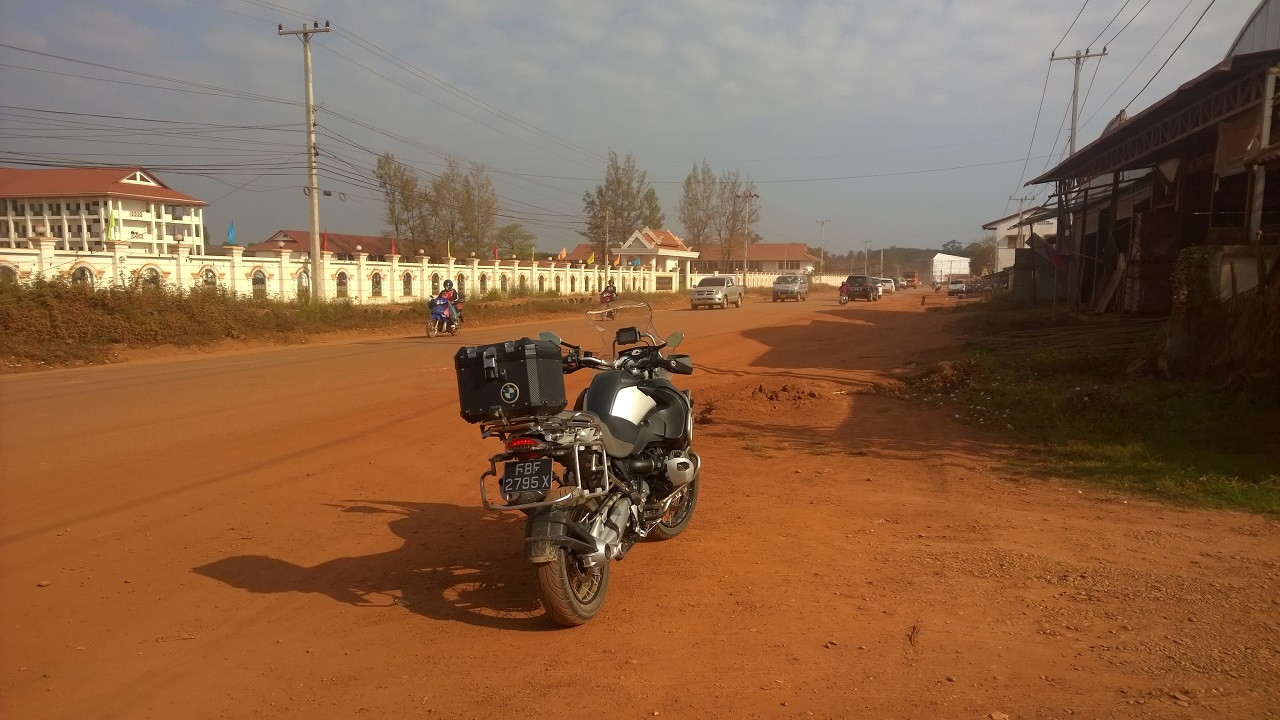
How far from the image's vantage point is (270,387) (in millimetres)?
12461

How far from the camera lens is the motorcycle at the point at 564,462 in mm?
3895

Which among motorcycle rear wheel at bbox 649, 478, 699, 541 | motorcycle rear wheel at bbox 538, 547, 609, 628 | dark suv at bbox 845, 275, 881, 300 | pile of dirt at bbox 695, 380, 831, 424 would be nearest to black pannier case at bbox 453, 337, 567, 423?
motorcycle rear wheel at bbox 538, 547, 609, 628

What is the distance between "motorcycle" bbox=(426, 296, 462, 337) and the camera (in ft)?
74.7

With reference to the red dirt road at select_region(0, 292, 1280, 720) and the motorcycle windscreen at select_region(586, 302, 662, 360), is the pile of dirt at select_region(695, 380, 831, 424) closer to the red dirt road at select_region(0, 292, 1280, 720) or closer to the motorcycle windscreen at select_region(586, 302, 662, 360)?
the red dirt road at select_region(0, 292, 1280, 720)

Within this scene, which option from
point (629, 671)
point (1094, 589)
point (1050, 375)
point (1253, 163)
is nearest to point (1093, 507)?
point (1094, 589)

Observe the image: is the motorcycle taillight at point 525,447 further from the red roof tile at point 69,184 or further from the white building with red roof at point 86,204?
the red roof tile at point 69,184

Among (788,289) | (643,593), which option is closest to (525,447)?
(643,593)

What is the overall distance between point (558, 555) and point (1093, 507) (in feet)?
13.7

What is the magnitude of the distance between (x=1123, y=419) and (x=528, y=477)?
6.67 m

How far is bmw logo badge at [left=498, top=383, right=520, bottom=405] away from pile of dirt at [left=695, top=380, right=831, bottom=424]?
6.02 meters

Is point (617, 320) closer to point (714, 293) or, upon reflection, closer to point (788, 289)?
point (714, 293)

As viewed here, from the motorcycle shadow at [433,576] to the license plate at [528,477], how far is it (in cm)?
77

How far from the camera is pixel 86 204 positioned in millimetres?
48469

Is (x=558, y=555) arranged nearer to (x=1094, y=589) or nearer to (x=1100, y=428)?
(x=1094, y=589)
